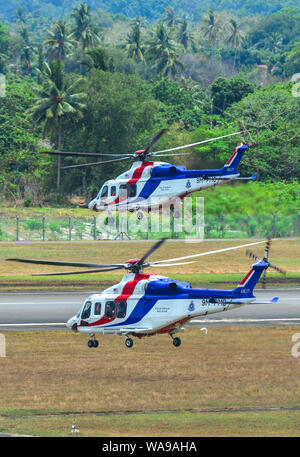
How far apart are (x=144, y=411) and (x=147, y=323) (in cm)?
418

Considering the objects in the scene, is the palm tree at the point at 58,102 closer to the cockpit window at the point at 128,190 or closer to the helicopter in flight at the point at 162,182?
the cockpit window at the point at 128,190

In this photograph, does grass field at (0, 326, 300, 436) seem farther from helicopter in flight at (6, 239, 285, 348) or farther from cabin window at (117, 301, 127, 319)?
cabin window at (117, 301, 127, 319)

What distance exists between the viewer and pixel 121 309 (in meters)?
42.6

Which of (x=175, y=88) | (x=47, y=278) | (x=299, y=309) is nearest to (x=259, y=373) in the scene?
(x=299, y=309)

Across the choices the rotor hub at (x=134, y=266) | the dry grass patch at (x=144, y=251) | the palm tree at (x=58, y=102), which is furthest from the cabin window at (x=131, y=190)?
the palm tree at (x=58, y=102)

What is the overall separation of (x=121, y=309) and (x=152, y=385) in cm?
533

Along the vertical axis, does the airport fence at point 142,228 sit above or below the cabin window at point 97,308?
above

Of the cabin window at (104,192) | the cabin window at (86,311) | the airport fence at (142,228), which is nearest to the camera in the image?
the cabin window at (86,311)

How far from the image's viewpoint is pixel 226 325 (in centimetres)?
5853

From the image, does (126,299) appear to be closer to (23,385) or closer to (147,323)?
(147,323)

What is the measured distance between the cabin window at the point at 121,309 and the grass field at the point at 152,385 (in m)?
4.34

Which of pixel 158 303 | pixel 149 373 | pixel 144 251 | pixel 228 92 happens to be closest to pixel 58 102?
pixel 144 251

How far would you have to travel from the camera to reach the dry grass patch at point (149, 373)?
1721 inches

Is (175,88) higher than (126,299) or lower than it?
higher
